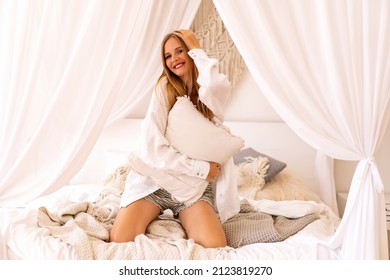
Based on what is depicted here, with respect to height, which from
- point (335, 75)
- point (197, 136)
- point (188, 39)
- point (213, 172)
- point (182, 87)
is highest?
point (188, 39)

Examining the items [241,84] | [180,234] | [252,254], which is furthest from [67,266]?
[241,84]

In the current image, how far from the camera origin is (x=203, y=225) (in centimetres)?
208

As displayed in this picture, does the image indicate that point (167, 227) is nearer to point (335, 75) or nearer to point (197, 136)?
point (197, 136)

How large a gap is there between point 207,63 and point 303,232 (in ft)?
2.88

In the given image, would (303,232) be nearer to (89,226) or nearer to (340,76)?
(340,76)

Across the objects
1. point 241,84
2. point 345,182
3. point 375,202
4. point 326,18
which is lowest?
point 345,182

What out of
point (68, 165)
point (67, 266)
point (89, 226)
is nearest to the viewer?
point (67, 266)

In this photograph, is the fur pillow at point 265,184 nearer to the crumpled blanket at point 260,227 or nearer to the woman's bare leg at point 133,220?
the crumpled blanket at point 260,227

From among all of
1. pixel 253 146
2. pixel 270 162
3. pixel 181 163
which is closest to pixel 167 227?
pixel 181 163

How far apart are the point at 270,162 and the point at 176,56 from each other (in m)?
A: 1.18

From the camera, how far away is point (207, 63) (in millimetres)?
2178

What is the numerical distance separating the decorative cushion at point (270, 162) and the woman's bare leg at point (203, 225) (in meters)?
0.99

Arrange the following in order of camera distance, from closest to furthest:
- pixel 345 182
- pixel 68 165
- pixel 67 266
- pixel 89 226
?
pixel 67 266 → pixel 68 165 → pixel 89 226 → pixel 345 182

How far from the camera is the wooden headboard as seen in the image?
3.47 m
